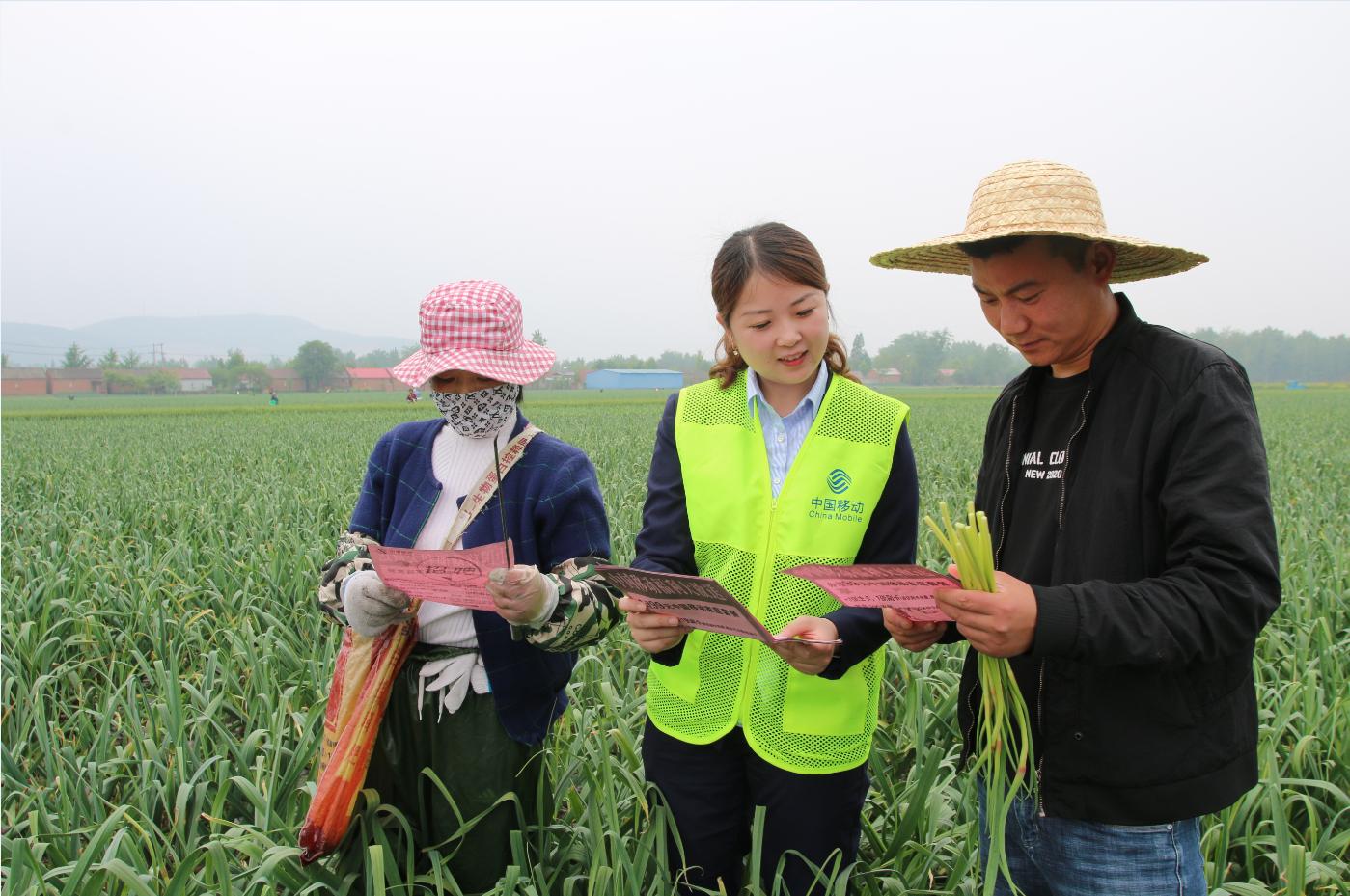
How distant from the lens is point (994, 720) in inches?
56.3

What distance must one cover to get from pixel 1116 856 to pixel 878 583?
603 mm

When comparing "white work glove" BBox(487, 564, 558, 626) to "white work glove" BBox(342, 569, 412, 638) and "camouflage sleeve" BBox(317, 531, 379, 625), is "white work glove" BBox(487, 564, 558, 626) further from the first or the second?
"camouflage sleeve" BBox(317, 531, 379, 625)

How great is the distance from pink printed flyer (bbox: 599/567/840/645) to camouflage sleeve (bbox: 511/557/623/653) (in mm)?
199

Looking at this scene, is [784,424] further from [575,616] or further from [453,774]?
[453,774]

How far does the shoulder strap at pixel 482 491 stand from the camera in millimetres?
1753

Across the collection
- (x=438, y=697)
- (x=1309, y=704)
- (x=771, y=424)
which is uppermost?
(x=771, y=424)

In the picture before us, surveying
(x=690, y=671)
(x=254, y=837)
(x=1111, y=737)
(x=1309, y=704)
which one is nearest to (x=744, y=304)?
(x=690, y=671)

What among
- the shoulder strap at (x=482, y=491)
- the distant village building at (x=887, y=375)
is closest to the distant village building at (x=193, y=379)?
the distant village building at (x=887, y=375)

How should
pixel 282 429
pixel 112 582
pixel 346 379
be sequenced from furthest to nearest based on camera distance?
pixel 346 379 < pixel 282 429 < pixel 112 582

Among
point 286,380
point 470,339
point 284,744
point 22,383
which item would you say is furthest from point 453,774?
point 286,380

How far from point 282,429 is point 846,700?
2008cm

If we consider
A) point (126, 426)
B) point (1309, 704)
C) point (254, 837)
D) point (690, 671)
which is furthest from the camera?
point (126, 426)

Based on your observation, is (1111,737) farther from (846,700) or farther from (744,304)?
(744,304)

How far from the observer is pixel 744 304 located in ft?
5.29
